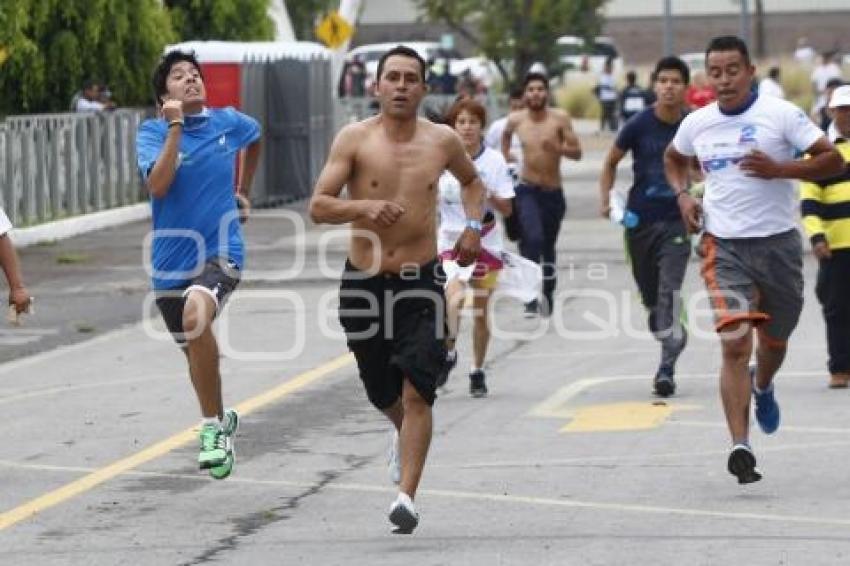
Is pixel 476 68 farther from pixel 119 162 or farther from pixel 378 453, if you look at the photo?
pixel 378 453

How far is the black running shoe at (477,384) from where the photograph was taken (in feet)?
48.3

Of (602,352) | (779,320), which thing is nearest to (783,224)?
(779,320)

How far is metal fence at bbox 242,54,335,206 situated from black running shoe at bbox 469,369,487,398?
2068 centimetres

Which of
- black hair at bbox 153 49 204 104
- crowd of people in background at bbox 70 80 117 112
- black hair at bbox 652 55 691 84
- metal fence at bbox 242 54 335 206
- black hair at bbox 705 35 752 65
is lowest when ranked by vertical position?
metal fence at bbox 242 54 335 206

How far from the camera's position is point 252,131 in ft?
39.2

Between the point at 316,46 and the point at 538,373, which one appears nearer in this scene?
the point at 538,373

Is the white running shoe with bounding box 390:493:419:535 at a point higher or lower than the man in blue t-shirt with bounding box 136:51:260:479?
lower

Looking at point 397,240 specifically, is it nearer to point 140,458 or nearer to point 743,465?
point 743,465

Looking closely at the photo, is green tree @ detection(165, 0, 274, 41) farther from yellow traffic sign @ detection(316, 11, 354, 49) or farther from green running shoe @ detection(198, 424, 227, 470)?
green running shoe @ detection(198, 424, 227, 470)

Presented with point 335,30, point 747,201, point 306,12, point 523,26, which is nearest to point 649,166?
point 747,201

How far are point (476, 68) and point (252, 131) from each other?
49546mm

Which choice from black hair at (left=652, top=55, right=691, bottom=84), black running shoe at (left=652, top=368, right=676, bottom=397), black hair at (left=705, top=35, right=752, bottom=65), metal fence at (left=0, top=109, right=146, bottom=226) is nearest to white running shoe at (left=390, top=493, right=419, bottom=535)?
black hair at (left=705, top=35, right=752, bottom=65)

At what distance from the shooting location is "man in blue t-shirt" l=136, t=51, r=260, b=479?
1125 cm

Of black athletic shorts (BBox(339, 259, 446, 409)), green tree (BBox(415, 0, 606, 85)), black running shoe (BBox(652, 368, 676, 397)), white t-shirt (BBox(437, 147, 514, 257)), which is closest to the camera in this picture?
black athletic shorts (BBox(339, 259, 446, 409))
